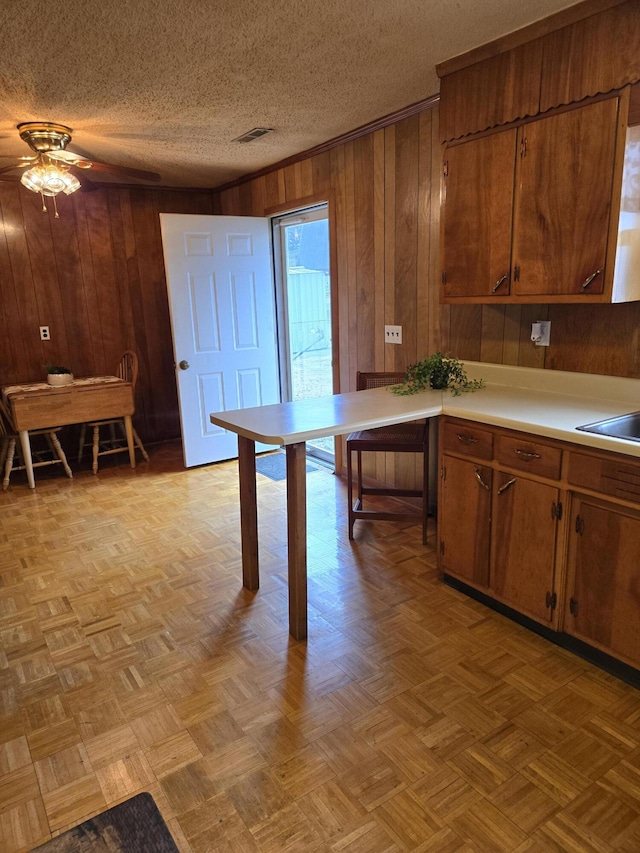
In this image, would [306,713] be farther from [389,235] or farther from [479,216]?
[389,235]

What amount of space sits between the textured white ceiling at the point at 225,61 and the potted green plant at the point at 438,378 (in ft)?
4.37

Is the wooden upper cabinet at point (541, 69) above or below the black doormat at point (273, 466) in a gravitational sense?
above

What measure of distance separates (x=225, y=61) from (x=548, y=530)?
231 centimetres

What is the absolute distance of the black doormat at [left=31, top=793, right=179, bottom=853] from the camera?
90 centimetres

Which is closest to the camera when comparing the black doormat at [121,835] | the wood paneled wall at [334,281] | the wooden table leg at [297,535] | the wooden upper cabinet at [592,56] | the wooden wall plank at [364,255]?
the black doormat at [121,835]

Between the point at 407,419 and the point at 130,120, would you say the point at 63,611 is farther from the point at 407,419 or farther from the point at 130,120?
the point at 130,120

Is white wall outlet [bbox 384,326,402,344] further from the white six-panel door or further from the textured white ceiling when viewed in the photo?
the white six-panel door

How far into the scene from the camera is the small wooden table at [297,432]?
6.83 ft

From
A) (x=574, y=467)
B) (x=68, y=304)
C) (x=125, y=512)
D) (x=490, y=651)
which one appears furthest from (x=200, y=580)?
(x=68, y=304)

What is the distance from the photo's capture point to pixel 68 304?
4.81m

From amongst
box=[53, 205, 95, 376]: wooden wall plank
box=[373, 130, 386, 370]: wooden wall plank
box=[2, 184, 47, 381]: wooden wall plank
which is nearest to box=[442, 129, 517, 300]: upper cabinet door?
box=[373, 130, 386, 370]: wooden wall plank

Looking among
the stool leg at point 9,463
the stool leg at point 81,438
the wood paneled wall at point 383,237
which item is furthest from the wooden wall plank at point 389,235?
the stool leg at point 9,463

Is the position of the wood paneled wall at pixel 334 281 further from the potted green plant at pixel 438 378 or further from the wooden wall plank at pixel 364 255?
the potted green plant at pixel 438 378

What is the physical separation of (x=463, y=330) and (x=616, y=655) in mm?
1693
